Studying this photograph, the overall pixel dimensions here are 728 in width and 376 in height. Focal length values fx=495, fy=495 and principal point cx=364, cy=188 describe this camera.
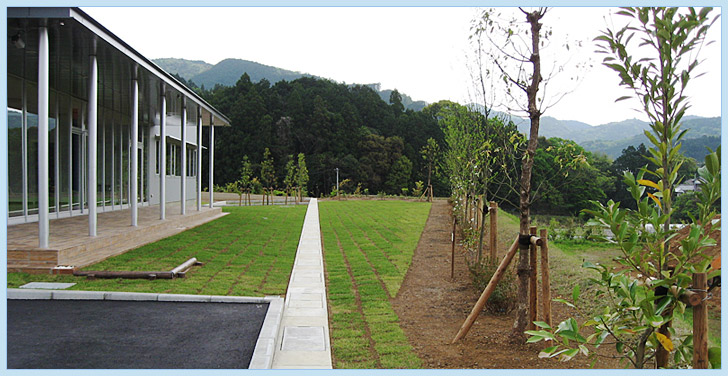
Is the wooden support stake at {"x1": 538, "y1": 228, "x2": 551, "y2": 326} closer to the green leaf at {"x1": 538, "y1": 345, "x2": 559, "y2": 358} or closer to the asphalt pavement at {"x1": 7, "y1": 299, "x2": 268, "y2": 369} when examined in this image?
the green leaf at {"x1": 538, "y1": 345, "x2": 559, "y2": 358}

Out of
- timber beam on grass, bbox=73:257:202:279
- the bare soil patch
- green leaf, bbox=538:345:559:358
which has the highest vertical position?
green leaf, bbox=538:345:559:358

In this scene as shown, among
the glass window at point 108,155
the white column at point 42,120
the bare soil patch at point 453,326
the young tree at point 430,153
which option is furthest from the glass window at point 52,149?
the young tree at point 430,153

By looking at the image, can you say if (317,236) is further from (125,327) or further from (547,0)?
(547,0)

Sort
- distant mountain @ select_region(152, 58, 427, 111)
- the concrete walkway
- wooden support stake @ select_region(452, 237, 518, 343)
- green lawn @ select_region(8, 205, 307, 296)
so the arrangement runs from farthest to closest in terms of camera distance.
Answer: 1. distant mountain @ select_region(152, 58, 427, 111)
2. green lawn @ select_region(8, 205, 307, 296)
3. wooden support stake @ select_region(452, 237, 518, 343)
4. the concrete walkway

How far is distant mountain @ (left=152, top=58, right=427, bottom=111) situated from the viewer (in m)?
86.4

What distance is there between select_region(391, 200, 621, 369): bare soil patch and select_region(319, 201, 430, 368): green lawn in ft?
0.51

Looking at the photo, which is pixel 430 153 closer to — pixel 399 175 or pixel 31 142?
pixel 399 175

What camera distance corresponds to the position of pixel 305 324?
5152mm

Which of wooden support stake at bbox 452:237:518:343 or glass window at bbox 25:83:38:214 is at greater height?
glass window at bbox 25:83:38:214

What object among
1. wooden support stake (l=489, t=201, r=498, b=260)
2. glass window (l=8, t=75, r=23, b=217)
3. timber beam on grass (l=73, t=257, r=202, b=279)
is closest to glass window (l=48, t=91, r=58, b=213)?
glass window (l=8, t=75, r=23, b=217)

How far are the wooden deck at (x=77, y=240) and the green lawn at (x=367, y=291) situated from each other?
3801 mm

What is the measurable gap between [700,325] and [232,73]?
304 feet

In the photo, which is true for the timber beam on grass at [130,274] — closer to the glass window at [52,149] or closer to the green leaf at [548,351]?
the green leaf at [548,351]

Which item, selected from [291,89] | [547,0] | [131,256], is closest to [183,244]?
[131,256]
